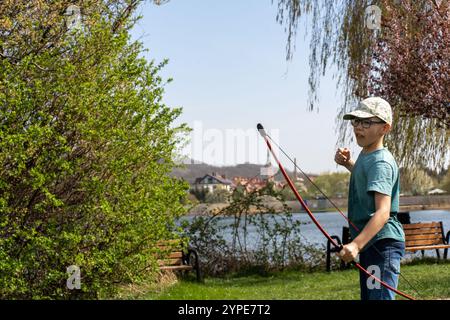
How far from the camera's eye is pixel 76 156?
882cm

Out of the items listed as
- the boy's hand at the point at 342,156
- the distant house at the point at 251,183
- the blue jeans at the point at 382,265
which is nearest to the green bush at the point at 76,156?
the boy's hand at the point at 342,156

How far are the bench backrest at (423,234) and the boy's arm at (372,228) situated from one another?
33.6ft

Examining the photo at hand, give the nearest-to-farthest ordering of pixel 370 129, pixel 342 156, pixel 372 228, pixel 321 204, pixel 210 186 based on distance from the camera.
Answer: pixel 372 228 < pixel 370 129 < pixel 342 156 < pixel 210 186 < pixel 321 204

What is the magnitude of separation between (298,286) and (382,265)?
7.95 meters

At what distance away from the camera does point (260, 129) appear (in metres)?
4.25

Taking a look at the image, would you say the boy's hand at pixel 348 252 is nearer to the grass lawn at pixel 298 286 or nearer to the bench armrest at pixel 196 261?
the grass lawn at pixel 298 286

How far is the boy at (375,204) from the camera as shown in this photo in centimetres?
420

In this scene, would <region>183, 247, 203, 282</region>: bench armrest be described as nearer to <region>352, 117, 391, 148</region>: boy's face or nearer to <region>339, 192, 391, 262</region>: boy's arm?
<region>352, 117, 391, 148</region>: boy's face

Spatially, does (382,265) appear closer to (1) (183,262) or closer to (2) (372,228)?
(2) (372,228)

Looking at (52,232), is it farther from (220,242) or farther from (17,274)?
(220,242)

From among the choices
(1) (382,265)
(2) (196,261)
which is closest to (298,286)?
(2) (196,261)

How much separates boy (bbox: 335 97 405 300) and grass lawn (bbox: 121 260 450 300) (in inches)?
213
